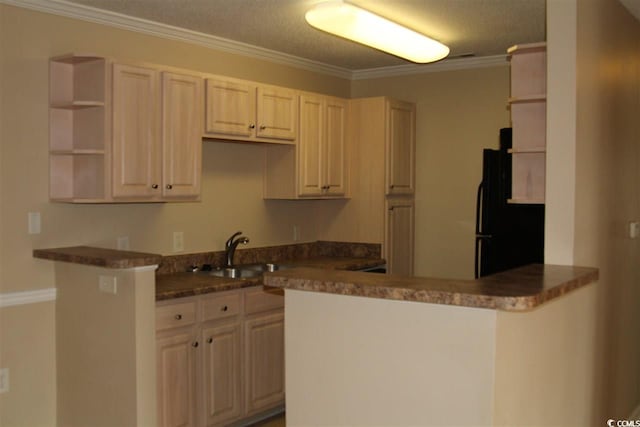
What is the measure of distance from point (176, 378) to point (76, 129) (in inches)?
56.9

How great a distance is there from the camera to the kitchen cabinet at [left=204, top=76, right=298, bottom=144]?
4.21 metres

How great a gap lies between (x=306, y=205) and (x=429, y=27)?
183 centimetres

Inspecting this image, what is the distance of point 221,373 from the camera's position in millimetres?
3992

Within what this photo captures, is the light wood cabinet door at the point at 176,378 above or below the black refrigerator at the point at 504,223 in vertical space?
below

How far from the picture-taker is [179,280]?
4086 millimetres

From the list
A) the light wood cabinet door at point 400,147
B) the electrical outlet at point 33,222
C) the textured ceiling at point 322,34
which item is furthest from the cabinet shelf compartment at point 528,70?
the electrical outlet at point 33,222

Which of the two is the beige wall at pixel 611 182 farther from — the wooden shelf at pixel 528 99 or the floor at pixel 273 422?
the floor at pixel 273 422

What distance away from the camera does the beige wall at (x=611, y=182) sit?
3207 mm

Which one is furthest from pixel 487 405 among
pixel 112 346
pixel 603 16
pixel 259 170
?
pixel 259 170

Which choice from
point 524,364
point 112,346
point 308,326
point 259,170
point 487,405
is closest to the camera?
point 487,405

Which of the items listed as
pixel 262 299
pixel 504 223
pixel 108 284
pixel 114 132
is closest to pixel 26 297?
pixel 108 284

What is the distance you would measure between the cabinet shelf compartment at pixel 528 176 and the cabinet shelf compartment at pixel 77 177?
82.5 inches

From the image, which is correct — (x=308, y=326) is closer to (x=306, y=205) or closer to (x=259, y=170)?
(x=259, y=170)

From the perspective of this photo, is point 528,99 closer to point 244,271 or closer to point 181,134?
point 181,134
